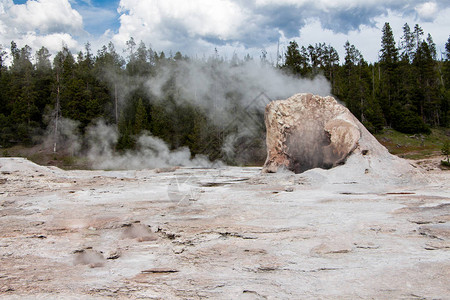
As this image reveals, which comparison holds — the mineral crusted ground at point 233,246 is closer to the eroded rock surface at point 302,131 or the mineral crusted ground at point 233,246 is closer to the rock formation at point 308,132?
the rock formation at point 308,132

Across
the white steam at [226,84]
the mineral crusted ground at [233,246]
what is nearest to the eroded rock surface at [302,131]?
the mineral crusted ground at [233,246]

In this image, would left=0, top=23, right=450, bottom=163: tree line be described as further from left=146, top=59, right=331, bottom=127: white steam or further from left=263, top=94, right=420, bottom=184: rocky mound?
left=263, top=94, right=420, bottom=184: rocky mound

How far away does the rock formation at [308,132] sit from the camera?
1058cm

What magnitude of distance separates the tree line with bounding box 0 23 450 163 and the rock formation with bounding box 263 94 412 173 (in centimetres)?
1262

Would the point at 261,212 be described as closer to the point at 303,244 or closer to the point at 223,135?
the point at 303,244

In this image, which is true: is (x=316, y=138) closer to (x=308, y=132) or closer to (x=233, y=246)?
(x=308, y=132)

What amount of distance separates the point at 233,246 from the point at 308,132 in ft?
27.2

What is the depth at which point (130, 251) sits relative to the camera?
13.5ft

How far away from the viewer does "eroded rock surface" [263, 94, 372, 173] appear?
1114 centimetres

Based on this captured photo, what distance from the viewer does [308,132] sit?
38.4 ft

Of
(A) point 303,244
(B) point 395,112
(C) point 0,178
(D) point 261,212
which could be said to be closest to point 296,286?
(A) point 303,244

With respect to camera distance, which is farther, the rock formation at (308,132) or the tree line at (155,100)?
the tree line at (155,100)

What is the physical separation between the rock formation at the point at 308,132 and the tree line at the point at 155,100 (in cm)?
1262

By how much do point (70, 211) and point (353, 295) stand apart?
5.62 metres
